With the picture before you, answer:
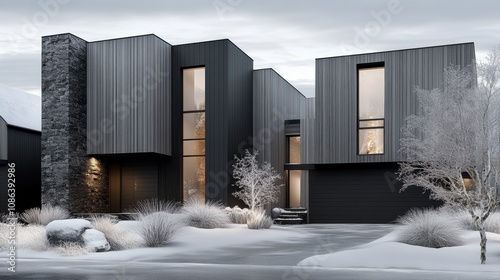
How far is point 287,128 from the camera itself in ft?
94.8

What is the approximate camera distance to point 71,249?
12.4 meters

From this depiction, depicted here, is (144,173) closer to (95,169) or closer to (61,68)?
(95,169)

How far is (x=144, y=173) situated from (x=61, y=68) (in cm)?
560

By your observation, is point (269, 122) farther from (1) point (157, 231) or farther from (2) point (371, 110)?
(1) point (157, 231)

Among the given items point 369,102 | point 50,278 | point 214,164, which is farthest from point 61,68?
point 50,278

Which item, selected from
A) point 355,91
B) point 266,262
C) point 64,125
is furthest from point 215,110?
point 266,262

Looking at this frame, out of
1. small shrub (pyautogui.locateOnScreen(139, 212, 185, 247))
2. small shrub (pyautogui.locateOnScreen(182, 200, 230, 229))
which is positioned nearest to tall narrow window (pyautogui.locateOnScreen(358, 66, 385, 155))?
small shrub (pyautogui.locateOnScreen(182, 200, 230, 229))

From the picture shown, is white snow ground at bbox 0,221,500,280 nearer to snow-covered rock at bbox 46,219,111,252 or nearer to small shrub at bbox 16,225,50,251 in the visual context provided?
small shrub at bbox 16,225,50,251

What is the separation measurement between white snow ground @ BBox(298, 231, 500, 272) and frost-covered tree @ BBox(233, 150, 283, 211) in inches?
437

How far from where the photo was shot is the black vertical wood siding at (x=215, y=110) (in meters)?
24.0

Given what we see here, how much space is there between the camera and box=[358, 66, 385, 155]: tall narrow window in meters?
23.8

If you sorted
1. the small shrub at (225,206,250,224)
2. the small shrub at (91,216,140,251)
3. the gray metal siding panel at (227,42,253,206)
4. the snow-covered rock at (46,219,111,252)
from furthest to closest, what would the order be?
1. the gray metal siding panel at (227,42,253,206)
2. the small shrub at (225,206,250,224)
3. the small shrub at (91,216,140,251)
4. the snow-covered rock at (46,219,111,252)

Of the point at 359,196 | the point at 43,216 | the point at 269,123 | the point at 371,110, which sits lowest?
the point at 43,216

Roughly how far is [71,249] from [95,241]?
57cm
